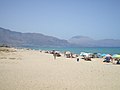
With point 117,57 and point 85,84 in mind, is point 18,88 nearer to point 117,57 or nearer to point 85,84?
point 85,84

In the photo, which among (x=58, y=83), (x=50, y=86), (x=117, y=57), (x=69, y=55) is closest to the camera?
(x=50, y=86)

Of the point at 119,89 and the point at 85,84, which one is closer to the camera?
the point at 119,89

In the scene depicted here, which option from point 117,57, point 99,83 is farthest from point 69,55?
point 99,83

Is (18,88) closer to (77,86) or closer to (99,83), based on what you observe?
(77,86)

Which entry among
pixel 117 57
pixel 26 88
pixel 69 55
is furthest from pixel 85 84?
pixel 69 55

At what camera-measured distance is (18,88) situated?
899 cm

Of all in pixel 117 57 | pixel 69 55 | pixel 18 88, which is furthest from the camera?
pixel 69 55

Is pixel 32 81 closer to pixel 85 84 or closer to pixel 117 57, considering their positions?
pixel 85 84

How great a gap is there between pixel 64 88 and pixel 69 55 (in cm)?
2467

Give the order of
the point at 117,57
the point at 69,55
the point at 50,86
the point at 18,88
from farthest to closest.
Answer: the point at 69,55, the point at 117,57, the point at 50,86, the point at 18,88

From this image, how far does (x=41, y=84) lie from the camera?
9.91m

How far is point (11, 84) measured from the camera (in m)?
9.66

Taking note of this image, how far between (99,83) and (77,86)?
139cm

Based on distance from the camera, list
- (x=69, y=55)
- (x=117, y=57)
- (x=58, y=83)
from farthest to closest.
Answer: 1. (x=69, y=55)
2. (x=117, y=57)
3. (x=58, y=83)
